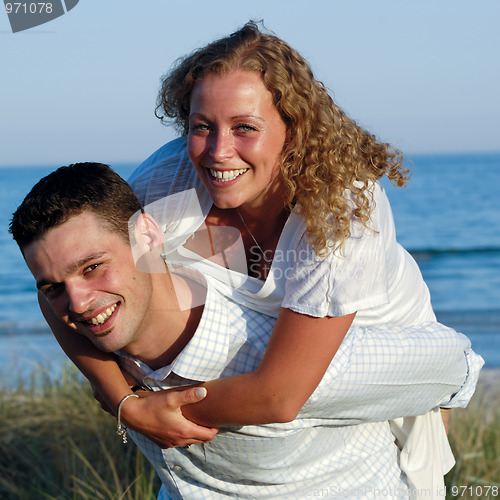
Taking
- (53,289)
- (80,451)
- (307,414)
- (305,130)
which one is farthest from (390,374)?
(80,451)

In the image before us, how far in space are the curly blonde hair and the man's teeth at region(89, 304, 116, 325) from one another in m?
0.77

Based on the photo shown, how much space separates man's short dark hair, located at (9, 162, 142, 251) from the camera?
240cm

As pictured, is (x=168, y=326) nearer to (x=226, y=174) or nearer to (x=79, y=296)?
(x=79, y=296)

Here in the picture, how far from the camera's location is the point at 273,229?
304cm

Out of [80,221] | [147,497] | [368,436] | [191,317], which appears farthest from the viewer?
[147,497]

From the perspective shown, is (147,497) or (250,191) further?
(147,497)

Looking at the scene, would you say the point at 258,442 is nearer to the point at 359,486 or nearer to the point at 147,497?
the point at 359,486

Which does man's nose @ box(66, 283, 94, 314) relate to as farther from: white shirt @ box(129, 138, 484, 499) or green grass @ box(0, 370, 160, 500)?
green grass @ box(0, 370, 160, 500)

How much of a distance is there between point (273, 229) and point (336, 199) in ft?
1.70

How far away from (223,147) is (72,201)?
0.65 metres

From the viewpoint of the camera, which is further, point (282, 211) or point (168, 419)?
point (282, 211)

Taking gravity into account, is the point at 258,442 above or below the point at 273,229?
below

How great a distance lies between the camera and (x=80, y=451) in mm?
4840

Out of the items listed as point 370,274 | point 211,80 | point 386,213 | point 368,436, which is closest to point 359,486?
point 368,436
